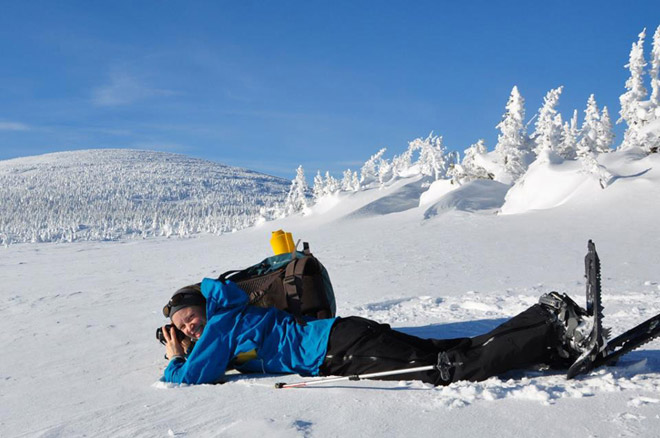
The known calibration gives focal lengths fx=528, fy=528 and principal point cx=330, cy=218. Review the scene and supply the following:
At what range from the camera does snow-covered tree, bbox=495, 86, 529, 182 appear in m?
28.4

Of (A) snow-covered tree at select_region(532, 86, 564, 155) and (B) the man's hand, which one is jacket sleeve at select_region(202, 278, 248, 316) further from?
(A) snow-covered tree at select_region(532, 86, 564, 155)

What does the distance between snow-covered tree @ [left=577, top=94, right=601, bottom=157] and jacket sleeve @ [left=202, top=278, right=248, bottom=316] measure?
2301cm

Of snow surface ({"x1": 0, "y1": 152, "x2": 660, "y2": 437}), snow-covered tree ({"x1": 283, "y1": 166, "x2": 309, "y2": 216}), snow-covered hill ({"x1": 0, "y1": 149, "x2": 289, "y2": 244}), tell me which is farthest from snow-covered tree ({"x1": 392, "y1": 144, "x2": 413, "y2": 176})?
snow-covered hill ({"x1": 0, "y1": 149, "x2": 289, "y2": 244})

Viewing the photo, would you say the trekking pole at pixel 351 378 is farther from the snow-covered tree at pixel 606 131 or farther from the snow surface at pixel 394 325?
the snow-covered tree at pixel 606 131

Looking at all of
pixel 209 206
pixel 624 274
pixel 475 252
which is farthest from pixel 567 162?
pixel 209 206

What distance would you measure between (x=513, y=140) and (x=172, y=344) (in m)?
28.0

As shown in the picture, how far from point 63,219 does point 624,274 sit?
140449mm

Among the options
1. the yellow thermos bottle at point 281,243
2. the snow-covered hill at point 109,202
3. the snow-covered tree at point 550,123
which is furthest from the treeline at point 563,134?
the snow-covered hill at point 109,202

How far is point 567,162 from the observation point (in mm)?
23062

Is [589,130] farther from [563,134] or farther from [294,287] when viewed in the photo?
[294,287]

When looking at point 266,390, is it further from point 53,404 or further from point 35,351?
point 35,351

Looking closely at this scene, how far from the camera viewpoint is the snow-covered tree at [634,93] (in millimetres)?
26828

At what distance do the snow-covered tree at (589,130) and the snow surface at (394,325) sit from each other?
37.7ft

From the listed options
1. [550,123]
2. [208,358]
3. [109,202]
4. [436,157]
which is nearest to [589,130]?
[550,123]
